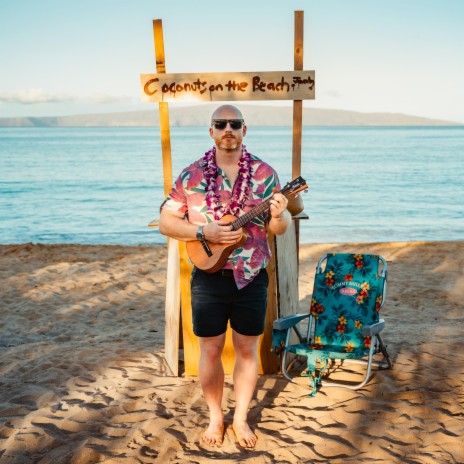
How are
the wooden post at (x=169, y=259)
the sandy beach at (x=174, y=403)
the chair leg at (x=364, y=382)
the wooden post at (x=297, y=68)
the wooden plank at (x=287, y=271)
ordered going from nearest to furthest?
the sandy beach at (x=174, y=403)
the chair leg at (x=364, y=382)
the wooden post at (x=297, y=68)
the wooden post at (x=169, y=259)
the wooden plank at (x=287, y=271)

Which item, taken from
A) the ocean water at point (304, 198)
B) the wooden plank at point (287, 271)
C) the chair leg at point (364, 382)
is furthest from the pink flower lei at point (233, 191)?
the ocean water at point (304, 198)

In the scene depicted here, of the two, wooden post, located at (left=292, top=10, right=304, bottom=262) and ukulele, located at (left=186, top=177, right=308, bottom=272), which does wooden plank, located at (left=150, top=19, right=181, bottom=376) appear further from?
ukulele, located at (left=186, top=177, right=308, bottom=272)

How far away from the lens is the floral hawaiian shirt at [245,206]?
3551 millimetres

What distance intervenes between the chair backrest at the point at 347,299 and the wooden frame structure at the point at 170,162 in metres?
0.26

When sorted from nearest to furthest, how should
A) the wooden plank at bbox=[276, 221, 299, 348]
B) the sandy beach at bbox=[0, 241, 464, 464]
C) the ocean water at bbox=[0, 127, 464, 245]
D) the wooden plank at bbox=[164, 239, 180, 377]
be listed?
the sandy beach at bbox=[0, 241, 464, 464], the wooden plank at bbox=[276, 221, 299, 348], the wooden plank at bbox=[164, 239, 180, 377], the ocean water at bbox=[0, 127, 464, 245]

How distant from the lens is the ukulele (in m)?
3.47

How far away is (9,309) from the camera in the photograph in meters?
8.16

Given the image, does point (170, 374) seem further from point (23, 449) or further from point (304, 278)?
point (304, 278)

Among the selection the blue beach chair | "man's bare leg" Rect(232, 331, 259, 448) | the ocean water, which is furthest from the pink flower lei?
the ocean water

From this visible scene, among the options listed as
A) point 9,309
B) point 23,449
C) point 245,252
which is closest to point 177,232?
point 245,252

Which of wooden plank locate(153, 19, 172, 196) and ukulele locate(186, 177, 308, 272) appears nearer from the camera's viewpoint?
ukulele locate(186, 177, 308, 272)

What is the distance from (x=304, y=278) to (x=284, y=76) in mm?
5832

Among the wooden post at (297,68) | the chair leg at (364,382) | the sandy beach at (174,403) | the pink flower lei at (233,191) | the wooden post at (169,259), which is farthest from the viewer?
the wooden post at (169,259)

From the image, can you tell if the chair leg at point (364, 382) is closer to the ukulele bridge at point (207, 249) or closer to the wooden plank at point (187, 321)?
the wooden plank at point (187, 321)
